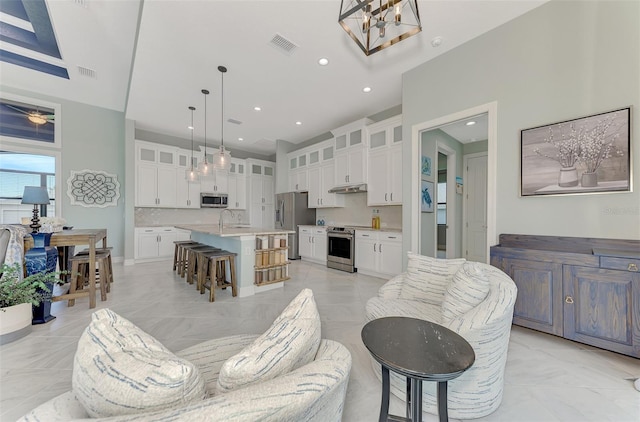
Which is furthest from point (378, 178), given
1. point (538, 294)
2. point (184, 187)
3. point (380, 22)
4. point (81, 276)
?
point (184, 187)

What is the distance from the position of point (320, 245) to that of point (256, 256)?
215cm

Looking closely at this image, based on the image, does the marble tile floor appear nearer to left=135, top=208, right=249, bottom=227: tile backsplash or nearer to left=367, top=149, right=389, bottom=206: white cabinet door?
left=367, top=149, right=389, bottom=206: white cabinet door

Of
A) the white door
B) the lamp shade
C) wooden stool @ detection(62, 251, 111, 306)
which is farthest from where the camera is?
the white door

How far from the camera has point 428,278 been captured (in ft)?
6.68

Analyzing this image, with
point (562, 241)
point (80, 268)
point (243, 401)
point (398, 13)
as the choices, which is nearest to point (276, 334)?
point (243, 401)

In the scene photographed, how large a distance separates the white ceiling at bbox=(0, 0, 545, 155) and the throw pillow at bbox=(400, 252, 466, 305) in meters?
2.46

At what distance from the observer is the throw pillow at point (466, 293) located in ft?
4.84

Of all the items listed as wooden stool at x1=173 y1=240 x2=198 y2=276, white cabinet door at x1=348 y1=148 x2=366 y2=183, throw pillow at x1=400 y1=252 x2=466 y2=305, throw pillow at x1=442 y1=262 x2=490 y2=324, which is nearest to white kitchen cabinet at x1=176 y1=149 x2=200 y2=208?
wooden stool at x1=173 y1=240 x2=198 y2=276

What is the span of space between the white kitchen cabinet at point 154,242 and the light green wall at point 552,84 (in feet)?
20.2

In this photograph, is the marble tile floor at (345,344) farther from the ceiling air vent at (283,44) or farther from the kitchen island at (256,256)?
the ceiling air vent at (283,44)

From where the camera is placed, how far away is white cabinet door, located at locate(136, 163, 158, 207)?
18.4 feet

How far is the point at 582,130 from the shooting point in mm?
2170

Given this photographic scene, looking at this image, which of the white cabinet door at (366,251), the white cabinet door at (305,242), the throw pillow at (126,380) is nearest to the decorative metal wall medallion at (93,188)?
the white cabinet door at (305,242)

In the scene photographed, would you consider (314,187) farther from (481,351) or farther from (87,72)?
(481,351)
